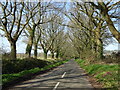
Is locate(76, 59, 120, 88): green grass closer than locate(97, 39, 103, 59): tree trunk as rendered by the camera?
Yes

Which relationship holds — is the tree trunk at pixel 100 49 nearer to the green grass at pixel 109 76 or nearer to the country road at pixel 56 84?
the green grass at pixel 109 76

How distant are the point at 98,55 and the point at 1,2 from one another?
1643 centimetres

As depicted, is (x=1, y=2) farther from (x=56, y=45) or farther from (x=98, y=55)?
(x=56, y=45)

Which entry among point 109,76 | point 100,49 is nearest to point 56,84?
point 109,76

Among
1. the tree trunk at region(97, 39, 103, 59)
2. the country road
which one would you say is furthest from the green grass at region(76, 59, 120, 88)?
the tree trunk at region(97, 39, 103, 59)

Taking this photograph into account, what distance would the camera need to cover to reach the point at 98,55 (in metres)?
24.8

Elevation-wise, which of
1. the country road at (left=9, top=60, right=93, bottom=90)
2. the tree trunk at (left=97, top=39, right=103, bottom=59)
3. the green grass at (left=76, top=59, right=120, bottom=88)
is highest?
the tree trunk at (left=97, top=39, right=103, bottom=59)

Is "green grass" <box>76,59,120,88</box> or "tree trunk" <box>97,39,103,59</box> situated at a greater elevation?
"tree trunk" <box>97,39,103,59</box>

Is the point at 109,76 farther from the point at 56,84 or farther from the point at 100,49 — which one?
the point at 100,49

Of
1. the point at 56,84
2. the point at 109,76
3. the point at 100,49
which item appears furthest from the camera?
the point at 100,49

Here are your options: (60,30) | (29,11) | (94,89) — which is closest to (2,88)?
(94,89)

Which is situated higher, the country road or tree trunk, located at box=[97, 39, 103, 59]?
tree trunk, located at box=[97, 39, 103, 59]

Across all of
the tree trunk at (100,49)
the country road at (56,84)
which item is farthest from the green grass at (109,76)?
the tree trunk at (100,49)

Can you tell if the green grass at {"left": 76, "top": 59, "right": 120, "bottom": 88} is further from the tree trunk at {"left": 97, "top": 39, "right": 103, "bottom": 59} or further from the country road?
the tree trunk at {"left": 97, "top": 39, "right": 103, "bottom": 59}
